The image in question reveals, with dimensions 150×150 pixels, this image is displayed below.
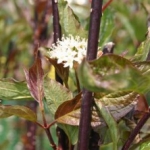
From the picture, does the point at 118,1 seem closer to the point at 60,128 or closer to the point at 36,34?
the point at 36,34

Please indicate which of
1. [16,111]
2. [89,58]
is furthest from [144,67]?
[16,111]

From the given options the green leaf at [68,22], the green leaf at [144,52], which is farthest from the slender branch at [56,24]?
the green leaf at [144,52]

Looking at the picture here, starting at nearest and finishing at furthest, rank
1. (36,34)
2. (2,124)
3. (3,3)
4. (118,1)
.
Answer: (36,34) < (118,1) < (3,3) < (2,124)

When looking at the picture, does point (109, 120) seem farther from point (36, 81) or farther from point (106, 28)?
point (106, 28)

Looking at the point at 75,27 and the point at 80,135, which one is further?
the point at 75,27

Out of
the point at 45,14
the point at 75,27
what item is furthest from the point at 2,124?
the point at 75,27

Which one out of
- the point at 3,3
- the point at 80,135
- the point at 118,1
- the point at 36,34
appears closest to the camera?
the point at 80,135

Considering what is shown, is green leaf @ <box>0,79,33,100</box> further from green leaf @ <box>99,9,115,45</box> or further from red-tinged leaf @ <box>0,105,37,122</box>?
green leaf @ <box>99,9,115,45</box>

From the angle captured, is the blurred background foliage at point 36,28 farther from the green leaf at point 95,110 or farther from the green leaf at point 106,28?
the green leaf at point 95,110
